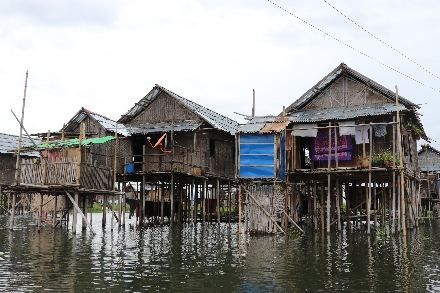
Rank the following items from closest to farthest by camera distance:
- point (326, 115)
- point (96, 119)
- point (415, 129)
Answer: point (326, 115) < point (415, 129) < point (96, 119)

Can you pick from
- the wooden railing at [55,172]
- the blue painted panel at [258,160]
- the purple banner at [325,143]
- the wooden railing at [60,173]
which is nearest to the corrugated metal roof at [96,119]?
the wooden railing at [60,173]

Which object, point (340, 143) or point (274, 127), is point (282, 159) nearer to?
point (274, 127)

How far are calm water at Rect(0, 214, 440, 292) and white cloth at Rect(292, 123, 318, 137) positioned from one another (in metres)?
5.75

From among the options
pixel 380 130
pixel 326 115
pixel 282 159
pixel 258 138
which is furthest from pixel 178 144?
pixel 380 130

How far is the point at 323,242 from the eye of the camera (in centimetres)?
1839

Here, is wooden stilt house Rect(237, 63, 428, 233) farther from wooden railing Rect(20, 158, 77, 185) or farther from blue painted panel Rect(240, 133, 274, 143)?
wooden railing Rect(20, 158, 77, 185)

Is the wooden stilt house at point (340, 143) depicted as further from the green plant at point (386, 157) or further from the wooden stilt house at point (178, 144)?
the wooden stilt house at point (178, 144)

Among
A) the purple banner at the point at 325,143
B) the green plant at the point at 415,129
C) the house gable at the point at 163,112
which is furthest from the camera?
the house gable at the point at 163,112

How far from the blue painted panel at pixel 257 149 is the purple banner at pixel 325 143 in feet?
13.0

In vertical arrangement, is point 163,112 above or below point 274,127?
above

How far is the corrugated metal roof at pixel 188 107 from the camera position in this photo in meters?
28.6

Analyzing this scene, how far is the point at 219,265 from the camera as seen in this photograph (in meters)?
12.5

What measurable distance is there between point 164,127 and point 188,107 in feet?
6.14

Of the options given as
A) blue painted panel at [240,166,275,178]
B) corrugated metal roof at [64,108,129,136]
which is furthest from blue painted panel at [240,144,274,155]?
corrugated metal roof at [64,108,129,136]
